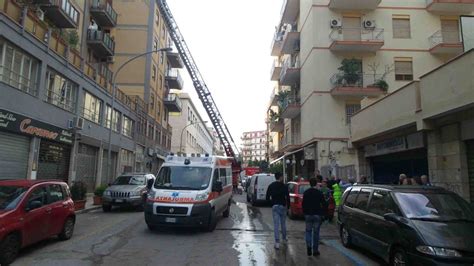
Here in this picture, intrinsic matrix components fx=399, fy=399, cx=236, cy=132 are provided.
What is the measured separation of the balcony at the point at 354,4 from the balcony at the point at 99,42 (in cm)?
1712

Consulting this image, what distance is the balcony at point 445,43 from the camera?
28.0 metres

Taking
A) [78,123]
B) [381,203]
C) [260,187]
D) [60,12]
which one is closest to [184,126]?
[78,123]

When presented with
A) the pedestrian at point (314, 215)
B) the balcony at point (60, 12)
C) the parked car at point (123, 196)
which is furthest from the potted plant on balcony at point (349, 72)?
the pedestrian at point (314, 215)

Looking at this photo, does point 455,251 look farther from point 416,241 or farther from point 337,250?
point 337,250

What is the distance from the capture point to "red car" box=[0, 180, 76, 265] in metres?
7.48

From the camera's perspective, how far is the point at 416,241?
6426 millimetres

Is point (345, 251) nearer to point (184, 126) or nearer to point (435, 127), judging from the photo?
point (435, 127)

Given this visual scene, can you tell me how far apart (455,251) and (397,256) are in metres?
1.13

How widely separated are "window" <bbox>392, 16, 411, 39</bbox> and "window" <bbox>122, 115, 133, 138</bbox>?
2256 centimetres

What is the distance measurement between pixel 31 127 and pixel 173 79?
3299cm

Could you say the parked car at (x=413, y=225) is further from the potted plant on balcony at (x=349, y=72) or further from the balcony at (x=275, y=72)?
the balcony at (x=275, y=72)

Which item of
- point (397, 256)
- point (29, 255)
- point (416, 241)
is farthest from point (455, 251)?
point (29, 255)

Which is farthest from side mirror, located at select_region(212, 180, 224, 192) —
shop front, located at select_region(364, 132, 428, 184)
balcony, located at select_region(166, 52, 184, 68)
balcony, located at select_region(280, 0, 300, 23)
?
balcony, located at select_region(166, 52, 184, 68)

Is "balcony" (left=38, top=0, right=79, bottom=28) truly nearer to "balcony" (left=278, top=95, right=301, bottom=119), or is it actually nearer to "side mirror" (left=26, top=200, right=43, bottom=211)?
"side mirror" (left=26, top=200, right=43, bottom=211)
